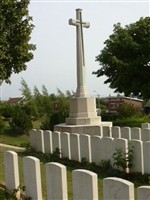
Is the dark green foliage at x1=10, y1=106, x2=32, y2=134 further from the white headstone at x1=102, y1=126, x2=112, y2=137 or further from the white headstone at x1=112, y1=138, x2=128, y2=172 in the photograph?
the white headstone at x1=112, y1=138, x2=128, y2=172

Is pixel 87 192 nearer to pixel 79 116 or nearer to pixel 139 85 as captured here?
pixel 79 116

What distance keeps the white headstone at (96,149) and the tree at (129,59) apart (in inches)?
587

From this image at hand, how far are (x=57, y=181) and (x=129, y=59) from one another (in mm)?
20183

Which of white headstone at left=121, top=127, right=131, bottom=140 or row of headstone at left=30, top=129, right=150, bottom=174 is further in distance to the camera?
white headstone at left=121, top=127, right=131, bottom=140

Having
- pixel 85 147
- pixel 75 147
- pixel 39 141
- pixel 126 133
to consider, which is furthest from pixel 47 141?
pixel 126 133

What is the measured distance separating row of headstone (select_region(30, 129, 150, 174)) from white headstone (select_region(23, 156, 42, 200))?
10.4ft

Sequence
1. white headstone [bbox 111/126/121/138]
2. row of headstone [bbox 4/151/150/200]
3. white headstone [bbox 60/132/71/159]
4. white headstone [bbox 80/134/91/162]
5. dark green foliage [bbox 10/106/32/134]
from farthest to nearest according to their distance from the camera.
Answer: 1. dark green foliage [bbox 10/106/32/134]
2. white headstone [bbox 111/126/121/138]
3. white headstone [bbox 60/132/71/159]
4. white headstone [bbox 80/134/91/162]
5. row of headstone [bbox 4/151/150/200]

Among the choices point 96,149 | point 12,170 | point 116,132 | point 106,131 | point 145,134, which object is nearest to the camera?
point 12,170

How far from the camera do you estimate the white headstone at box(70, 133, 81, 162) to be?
9.43 m

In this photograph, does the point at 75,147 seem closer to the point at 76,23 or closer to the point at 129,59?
the point at 76,23

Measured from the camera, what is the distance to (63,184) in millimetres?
4668

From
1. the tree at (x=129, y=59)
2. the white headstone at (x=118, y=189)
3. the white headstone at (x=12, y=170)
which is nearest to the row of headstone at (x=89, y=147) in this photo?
the white headstone at (x=12, y=170)

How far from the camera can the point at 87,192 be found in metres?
4.20

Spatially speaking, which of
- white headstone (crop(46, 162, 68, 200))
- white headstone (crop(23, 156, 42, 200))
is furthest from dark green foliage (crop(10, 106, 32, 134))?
white headstone (crop(46, 162, 68, 200))
